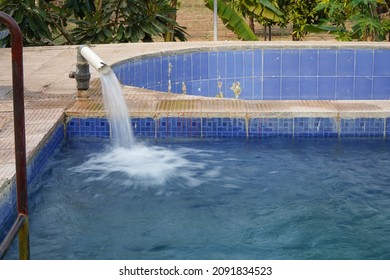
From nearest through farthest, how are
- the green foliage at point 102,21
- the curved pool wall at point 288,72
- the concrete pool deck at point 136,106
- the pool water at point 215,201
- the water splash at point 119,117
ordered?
the pool water at point 215,201
the concrete pool deck at point 136,106
the water splash at point 119,117
the curved pool wall at point 288,72
the green foliage at point 102,21

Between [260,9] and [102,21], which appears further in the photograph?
[260,9]

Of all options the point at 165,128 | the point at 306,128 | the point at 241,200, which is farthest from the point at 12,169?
the point at 306,128

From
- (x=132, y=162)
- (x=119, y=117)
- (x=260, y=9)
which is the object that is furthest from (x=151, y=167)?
(x=260, y=9)

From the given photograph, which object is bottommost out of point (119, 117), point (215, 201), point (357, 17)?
point (215, 201)

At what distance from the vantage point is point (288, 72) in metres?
10.4

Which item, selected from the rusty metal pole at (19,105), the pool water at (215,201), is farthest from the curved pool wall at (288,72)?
the rusty metal pole at (19,105)

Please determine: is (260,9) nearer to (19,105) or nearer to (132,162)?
(132,162)

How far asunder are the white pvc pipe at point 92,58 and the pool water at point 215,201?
0.76 metres

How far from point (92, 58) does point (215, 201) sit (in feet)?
5.57

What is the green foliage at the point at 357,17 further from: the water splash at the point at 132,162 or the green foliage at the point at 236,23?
the water splash at the point at 132,162

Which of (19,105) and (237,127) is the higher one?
(19,105)

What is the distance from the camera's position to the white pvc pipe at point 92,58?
6.36 meters

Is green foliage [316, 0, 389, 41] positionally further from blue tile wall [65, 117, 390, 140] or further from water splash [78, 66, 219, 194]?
water splash [78, 66, 219, 194]

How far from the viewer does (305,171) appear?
20.6 feet
